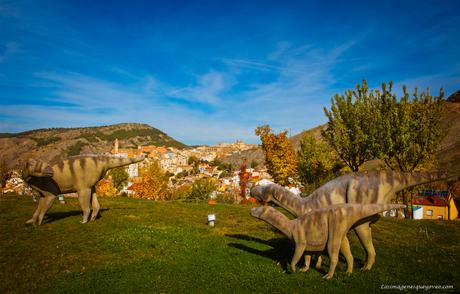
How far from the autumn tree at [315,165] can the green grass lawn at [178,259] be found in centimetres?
2028

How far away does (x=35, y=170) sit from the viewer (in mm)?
14609

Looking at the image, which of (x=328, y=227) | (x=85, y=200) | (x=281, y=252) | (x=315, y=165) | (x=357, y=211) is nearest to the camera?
(x=357, y=211)

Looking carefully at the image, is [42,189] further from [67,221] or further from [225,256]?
[225,256]

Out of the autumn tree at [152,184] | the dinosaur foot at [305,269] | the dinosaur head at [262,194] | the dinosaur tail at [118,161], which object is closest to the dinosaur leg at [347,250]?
the dinosaur foot at [305,269]

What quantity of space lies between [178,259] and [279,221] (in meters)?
4.77

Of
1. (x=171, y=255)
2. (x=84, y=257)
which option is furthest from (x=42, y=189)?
(x=171, y=255)

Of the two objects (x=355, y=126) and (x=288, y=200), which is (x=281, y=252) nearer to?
(x=288, y=200)

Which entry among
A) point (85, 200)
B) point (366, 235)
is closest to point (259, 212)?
point (366, 235)

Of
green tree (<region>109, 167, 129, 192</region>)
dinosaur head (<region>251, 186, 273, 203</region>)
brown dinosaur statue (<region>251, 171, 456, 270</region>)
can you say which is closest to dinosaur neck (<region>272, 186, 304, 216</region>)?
brown dinosaur statue (<region>251, 171, 456, 270</region>)

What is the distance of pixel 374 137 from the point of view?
25.5m

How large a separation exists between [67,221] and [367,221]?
1676cm

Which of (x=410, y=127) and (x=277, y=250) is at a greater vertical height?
(x=410, y=127)

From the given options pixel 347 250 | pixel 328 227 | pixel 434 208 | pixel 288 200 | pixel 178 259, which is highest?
pixel 288 200

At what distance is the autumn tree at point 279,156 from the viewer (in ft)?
136
